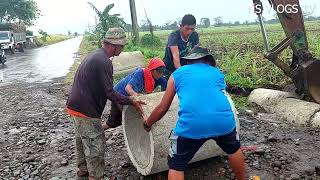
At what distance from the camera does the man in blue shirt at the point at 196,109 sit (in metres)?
3.58

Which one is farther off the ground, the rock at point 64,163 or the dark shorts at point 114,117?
the dark shorts at point 114,117

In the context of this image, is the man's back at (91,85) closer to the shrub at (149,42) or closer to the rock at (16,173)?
the rock at (16,173)

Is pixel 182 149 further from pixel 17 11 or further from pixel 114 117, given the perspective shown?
pixel 17 11

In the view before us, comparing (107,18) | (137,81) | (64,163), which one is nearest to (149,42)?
(107,18)

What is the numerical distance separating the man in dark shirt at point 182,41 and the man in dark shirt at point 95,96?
1785 millimetres

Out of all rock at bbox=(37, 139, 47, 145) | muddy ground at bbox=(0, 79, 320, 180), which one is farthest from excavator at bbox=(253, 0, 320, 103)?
rock at bbox=(37, 139, 47, 145)

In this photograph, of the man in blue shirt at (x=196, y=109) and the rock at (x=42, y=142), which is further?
the rock at (x=42, y=142)

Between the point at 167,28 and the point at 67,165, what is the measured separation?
99470 mm

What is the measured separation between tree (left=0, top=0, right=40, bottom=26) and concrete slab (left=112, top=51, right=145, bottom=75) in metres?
35.9

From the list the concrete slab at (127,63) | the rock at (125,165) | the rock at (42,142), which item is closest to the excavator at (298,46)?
the rock at (125,165)

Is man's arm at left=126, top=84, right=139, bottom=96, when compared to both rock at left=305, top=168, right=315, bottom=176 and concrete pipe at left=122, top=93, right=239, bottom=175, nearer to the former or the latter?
concrete pipe at left=122, top=93, right=239, bottom=175

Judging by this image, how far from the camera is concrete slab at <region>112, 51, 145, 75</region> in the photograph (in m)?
13.6

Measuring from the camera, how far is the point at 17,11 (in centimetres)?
4706

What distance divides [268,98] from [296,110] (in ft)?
3.02
